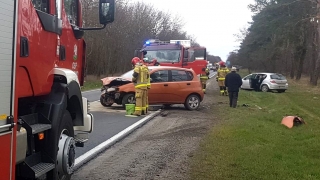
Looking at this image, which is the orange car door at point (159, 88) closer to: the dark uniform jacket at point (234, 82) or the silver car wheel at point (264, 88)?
the dark uniform jacket at point (234, 82)

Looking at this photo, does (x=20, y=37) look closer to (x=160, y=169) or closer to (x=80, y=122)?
(x=80, y=122)

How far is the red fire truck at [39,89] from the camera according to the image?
12.2 ft

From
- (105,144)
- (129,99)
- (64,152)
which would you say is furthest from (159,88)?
(64,152)

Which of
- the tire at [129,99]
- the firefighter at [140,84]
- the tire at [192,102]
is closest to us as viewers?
the firefighter at [140,84]

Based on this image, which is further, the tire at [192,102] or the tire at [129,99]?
the tire at [192,102]

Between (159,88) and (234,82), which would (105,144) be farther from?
(234,82)

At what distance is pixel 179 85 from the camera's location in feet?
54.0

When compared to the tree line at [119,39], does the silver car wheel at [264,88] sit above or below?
below

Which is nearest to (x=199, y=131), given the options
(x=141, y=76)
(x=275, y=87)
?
(x=141, y=76)

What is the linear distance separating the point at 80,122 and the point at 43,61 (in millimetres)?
1347

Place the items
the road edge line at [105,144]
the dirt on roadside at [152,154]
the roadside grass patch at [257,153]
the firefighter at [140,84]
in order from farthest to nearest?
the firefighter at [140,84] → the road edge line at [105,144] → the roadside grass patch at [257,153] → the dirt on roadside at [152,154]

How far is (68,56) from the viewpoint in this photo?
20.1 feet

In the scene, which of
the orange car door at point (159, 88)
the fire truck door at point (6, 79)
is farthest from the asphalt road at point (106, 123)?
the fire truck door at point (6, 79)

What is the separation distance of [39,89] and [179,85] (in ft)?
38.4
